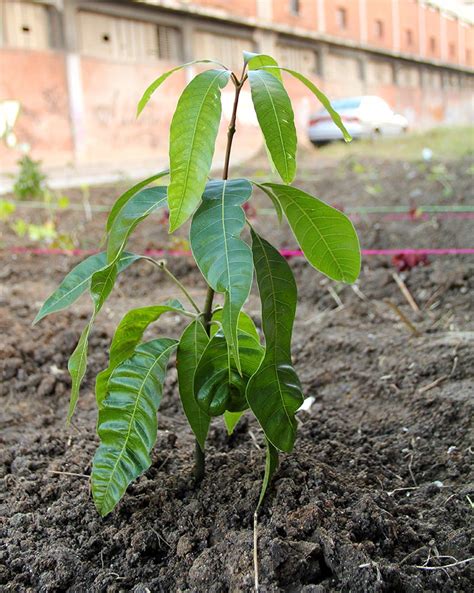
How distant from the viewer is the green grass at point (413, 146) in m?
9.52

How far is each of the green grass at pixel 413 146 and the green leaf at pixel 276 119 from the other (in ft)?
27.1

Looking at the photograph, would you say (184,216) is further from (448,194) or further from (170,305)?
(448,194)

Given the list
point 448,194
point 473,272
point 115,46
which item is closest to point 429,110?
point 115,46

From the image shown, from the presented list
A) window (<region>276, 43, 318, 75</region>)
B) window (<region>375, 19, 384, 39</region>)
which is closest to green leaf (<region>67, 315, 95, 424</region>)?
window (<region>276, 43, 318, 75</region>)

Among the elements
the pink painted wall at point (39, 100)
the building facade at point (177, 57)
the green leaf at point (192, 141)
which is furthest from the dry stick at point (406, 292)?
the pink painted wall at point (39, 100)

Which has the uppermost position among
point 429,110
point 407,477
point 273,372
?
point 429,110

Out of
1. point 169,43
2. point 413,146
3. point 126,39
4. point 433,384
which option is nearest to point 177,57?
point 169,43

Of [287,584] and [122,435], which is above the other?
[122,435]

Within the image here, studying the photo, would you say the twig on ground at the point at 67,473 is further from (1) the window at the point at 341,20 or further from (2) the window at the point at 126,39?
(1) the window at the point at 341,20

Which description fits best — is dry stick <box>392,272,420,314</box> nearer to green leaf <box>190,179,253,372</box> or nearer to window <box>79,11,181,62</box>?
green leaf <box>190,179,253,372</box>

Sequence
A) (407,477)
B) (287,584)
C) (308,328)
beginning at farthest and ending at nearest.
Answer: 1. (308,328)
2. (407,477)
3. (287,584)

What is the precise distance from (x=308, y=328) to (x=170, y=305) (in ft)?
5.10

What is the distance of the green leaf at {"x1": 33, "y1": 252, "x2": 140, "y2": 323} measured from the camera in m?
1.39

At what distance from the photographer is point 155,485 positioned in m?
1.58
